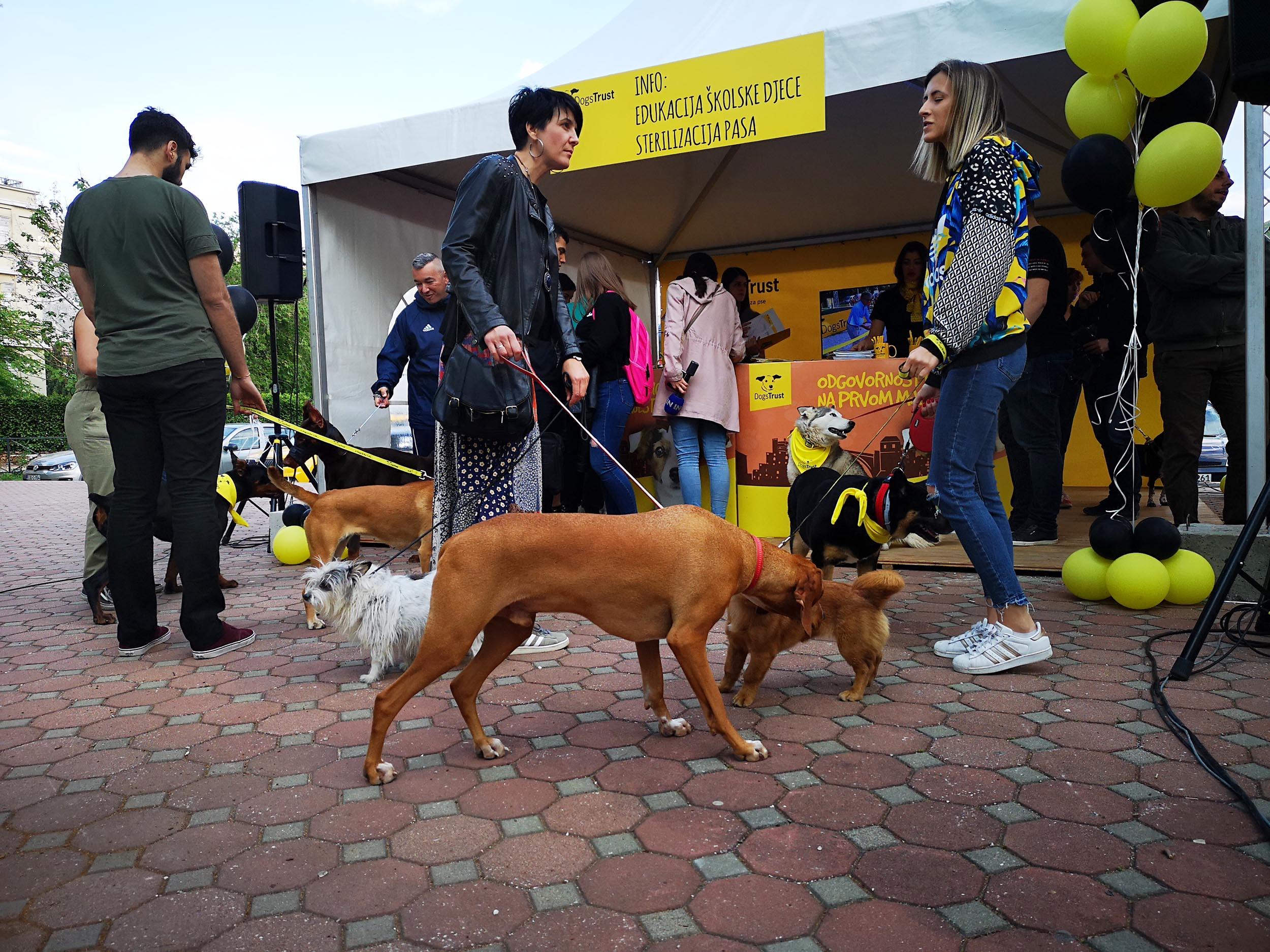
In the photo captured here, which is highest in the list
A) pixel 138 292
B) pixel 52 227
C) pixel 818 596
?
pixel 52 227

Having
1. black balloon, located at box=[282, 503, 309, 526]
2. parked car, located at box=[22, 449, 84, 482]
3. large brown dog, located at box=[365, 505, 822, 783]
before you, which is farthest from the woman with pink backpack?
parked car, located at box=[22, 449, 84, 482]

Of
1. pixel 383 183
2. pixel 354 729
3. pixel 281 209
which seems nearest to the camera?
pixel 354 729

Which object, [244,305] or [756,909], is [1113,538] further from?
[244,305]

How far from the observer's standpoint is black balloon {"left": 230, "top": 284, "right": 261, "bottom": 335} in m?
6.33

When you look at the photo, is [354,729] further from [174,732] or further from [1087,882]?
[1087,882]

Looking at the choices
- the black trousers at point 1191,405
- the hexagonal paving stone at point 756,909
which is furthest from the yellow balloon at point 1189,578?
the hexagonal paving stone at point 756,909

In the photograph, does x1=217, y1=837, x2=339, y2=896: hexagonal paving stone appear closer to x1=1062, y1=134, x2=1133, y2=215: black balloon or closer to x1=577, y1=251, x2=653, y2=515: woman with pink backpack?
x1=577, y1=251, x2=653, y2=515: woman with pink backpack

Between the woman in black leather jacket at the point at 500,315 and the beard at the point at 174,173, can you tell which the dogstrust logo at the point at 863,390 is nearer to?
the woman in black leather jacket at the point at 500,315

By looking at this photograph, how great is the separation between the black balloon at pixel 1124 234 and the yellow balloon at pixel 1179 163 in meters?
0.27

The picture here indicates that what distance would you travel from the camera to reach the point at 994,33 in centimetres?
468

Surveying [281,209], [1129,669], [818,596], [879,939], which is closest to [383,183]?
[281,209]

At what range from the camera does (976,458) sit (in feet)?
10.9

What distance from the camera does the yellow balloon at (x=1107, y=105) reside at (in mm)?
4098

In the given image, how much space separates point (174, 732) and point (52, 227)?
109 ft
